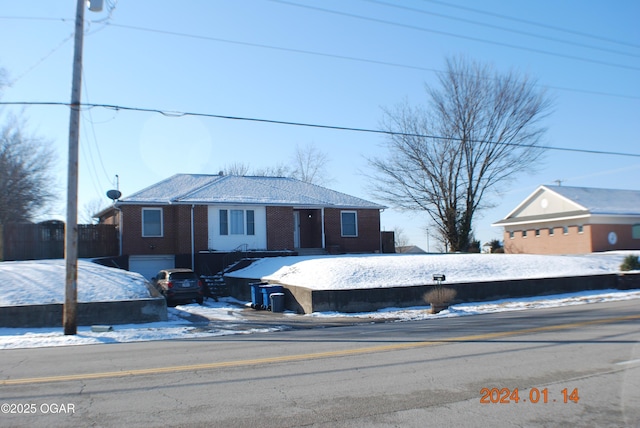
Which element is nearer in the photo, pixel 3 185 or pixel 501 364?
pixel 501 364

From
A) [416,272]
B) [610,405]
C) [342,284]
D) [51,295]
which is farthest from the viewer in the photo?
[416,272]

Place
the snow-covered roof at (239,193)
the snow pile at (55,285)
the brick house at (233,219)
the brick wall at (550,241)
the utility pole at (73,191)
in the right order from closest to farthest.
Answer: the utility pole at (73,191), the snow pile at (55,285), the brick house at (233,219), the snow-covered roof at (239,193), the brick wall at (550,241)

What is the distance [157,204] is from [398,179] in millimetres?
17011

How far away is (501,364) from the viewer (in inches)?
350

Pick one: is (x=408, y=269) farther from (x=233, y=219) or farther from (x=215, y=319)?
(x=233, y=219)

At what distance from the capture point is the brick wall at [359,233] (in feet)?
111

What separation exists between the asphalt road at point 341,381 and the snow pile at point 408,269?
27.1 feet

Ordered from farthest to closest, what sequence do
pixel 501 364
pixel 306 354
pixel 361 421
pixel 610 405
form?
1. pixel 306 354
2. pixel 501 364
3. pixel 610 405
4. pixel 361 421

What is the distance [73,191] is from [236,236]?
654 inches

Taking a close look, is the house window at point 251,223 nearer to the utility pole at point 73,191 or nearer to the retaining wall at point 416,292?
the retaining wall at point 416,292

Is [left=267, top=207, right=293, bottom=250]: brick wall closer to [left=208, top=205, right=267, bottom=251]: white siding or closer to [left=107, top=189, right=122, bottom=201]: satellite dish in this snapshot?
[left=208, top=205, right=267, bottom=251]: white siding

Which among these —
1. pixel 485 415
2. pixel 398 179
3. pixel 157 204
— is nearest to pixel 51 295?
pixel 157 204

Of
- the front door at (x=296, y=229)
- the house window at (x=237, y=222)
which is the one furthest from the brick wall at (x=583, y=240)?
the house window at (x=237, y=222)

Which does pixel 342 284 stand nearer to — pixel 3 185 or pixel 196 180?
pixel 196 180
